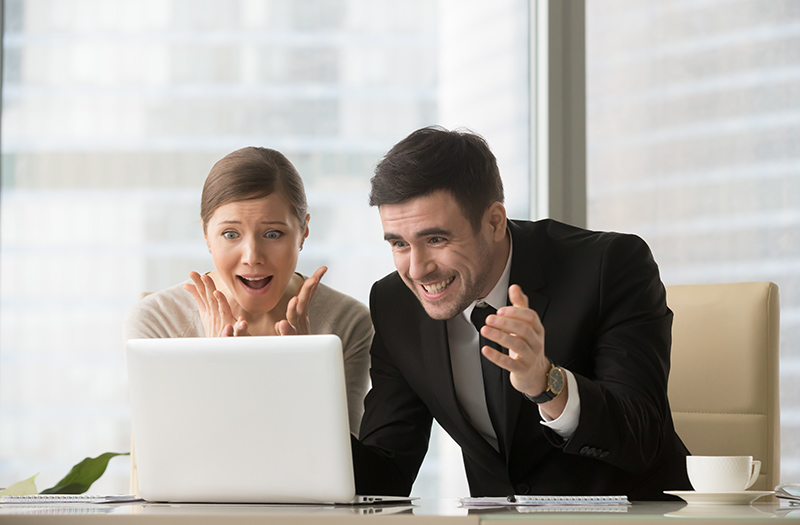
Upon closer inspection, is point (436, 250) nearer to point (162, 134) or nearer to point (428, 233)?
point (428, 233)

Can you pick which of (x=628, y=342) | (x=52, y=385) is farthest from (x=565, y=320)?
(x=52, y=385)

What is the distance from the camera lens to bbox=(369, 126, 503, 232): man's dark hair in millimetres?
1522

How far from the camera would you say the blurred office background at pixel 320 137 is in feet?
8.43

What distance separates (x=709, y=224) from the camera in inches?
102

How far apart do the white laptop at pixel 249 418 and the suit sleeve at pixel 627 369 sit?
45 cm

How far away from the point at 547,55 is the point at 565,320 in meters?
1.41

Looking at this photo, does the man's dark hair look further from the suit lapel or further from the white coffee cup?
the white coffee cup

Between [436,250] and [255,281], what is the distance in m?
0.57

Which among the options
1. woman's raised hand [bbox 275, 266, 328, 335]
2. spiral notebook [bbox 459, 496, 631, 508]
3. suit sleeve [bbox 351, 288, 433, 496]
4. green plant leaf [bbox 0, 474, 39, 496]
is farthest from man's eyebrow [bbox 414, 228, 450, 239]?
green plant leaf [bbox 0, 474, 39, 496]

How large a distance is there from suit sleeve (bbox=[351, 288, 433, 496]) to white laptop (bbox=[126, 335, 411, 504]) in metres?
0.40

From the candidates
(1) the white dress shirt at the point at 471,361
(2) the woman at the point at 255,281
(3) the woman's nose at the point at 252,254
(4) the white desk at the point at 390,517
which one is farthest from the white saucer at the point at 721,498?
(3) the woman's nose at the point at 252,254

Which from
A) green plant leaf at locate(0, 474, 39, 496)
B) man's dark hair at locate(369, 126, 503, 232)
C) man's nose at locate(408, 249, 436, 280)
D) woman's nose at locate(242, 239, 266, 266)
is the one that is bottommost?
green plant leaf at locate(0, 474, 39, 496)

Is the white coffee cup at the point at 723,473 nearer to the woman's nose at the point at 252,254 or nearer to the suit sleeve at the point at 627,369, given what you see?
the suit sleeve at the point at 627,369

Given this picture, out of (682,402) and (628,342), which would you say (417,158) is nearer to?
(628,342)
